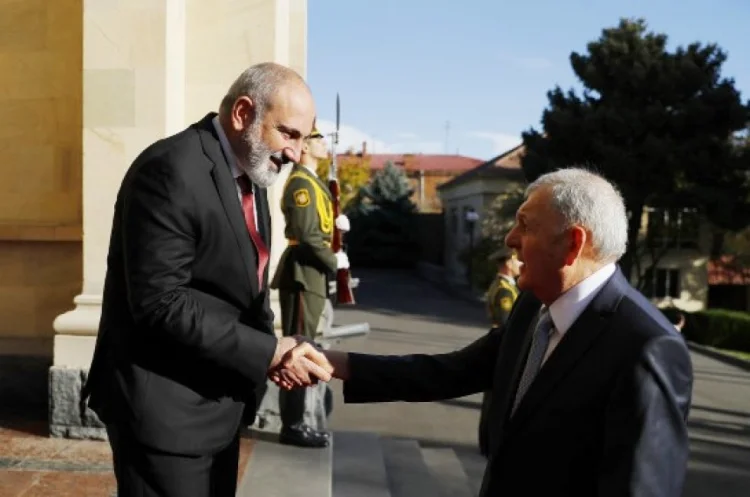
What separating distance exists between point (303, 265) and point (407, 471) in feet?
5.75

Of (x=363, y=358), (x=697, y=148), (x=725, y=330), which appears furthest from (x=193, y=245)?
(x=697, y=148)

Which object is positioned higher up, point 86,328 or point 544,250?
point 544,250

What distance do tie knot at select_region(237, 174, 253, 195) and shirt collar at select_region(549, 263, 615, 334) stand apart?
3.83ft

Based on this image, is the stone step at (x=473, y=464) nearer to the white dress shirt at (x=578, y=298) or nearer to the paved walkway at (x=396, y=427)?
the paved walkway at (x=396, y=427)

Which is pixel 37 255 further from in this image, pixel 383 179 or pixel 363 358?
pixel 383 179

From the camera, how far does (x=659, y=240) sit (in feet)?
118

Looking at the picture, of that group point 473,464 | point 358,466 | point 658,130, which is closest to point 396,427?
point 473,464

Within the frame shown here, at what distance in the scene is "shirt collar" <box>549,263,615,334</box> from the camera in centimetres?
238

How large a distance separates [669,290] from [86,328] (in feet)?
117

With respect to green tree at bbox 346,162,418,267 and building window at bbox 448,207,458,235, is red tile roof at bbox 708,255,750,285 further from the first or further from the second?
green tree at bbox 346,162,418,267

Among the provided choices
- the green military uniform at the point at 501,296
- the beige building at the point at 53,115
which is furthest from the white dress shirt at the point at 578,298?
the green military uniform at the point at 501,296

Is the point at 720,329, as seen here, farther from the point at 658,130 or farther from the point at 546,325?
the point at 546,325

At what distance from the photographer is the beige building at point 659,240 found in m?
35.0

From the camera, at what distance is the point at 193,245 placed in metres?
2.74
